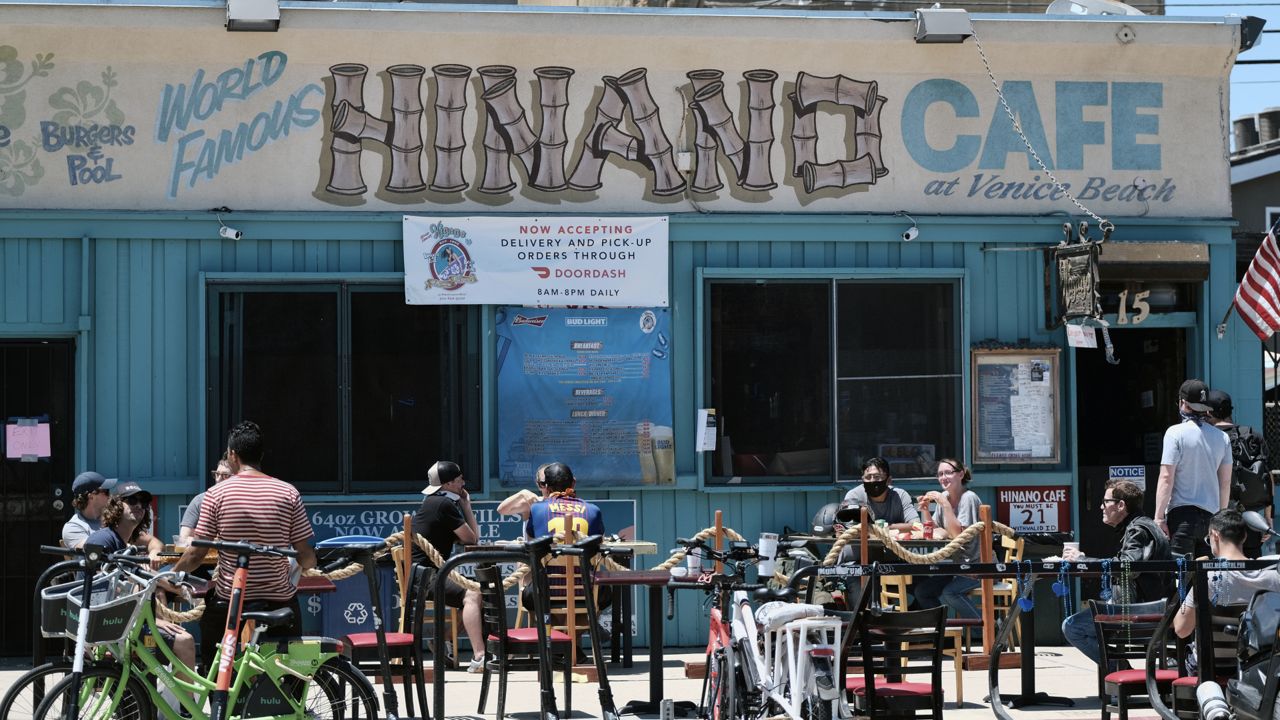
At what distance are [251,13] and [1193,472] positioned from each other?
24.6ft

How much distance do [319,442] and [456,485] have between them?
4.58 ft

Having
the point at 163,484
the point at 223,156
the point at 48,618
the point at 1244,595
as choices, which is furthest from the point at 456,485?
the point at 1244,595

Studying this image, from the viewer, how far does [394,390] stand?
12562 mm

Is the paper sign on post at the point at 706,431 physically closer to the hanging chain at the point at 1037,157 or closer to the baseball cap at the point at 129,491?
the hanging chain at the point at 1037,157

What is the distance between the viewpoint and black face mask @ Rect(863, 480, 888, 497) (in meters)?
12.3

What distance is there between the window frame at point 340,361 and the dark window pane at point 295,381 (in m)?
0.06

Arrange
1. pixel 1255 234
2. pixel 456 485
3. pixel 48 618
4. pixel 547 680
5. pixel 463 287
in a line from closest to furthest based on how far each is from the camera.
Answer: pixel 48 618 < pixel 547 680 < pixel 456 485 < pixel 463 287 < pixel 1255 234

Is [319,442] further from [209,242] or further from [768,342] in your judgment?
[768,342]

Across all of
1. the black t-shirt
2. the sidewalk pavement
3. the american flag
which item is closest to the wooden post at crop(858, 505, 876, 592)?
the sidewalk pavement

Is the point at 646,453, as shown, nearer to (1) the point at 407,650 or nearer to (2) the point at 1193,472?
(1) the point at 407,650

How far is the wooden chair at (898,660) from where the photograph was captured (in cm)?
848

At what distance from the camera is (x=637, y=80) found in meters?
12.8

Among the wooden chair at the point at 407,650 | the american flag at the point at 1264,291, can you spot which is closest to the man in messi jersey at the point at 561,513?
the wooden chair at the point at 407,650

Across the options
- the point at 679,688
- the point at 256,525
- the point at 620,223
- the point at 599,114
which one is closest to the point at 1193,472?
the point at 679,688
